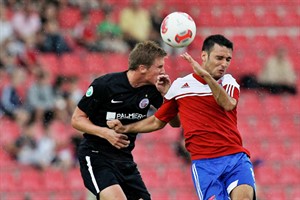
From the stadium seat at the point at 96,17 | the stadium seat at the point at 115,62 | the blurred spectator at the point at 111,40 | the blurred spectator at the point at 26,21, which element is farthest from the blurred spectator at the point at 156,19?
the blurred spectator at the point at 26,21

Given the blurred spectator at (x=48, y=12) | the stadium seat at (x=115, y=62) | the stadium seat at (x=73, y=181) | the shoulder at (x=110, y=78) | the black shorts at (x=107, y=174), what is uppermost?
the shoulder at (x=110, y=78)

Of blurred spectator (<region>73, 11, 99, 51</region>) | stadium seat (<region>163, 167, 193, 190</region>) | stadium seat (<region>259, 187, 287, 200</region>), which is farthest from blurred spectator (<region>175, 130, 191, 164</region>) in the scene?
blurred spectator (<region>73, 11, 99, 51</region>)

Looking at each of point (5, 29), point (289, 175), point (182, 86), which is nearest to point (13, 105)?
point (5, 29)

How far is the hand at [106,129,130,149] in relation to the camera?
8.40 meters

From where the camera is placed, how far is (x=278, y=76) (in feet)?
58.4

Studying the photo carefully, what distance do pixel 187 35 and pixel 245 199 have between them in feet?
5.60

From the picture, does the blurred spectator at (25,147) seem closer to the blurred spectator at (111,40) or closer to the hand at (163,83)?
the blurred spectator at (111,40)

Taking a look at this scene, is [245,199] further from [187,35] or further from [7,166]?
[7,166]

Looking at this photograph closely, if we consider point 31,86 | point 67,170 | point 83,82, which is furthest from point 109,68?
point 67,170

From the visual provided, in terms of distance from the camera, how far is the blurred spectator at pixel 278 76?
17797 millimetres

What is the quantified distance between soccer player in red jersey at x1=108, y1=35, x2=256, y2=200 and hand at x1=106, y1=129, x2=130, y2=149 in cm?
60

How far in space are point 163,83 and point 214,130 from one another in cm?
75

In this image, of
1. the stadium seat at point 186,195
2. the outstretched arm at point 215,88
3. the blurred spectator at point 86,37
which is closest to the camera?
the outstretched arm at point 215,88

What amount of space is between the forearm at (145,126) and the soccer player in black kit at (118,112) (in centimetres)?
7
